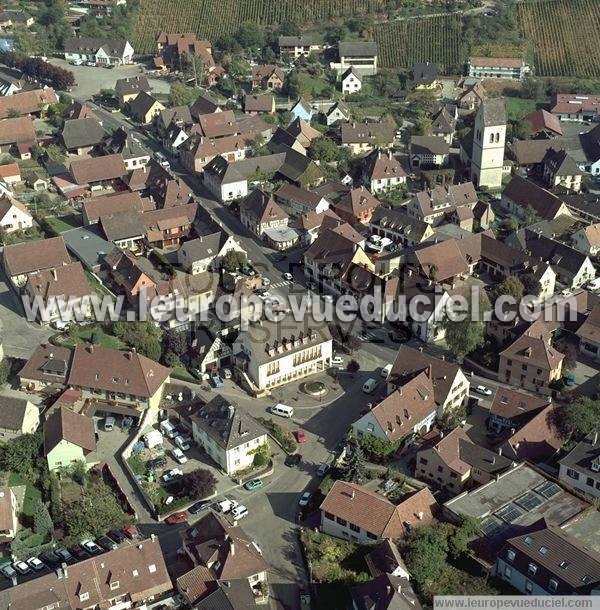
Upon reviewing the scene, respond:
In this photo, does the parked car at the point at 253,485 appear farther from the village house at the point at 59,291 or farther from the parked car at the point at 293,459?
the village house at the point at 59,291

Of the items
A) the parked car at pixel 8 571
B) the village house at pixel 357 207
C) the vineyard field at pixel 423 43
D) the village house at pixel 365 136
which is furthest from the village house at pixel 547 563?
the vineyard field at pixel 423 43

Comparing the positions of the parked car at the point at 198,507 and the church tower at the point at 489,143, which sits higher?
the church tower at the point at 489,143

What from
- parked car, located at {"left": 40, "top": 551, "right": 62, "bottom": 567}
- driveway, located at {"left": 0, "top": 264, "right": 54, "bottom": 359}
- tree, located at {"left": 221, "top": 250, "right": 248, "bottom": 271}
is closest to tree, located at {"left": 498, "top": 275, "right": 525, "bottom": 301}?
tree, located at {"left": 221, "top": 250, "right": 248, "bottom": 271}

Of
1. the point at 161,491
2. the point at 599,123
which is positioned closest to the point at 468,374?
the point at 161,491

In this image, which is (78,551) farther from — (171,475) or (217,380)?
(217,380)

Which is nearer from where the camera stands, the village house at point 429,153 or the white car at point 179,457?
the white car at point 179,457

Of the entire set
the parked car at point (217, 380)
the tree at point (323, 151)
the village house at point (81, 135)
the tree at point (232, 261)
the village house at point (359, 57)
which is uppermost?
the village house at point (359, 57)
